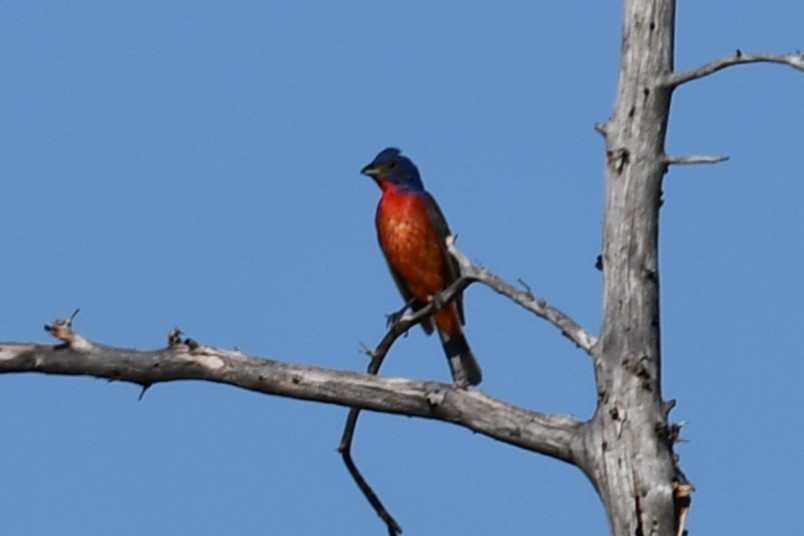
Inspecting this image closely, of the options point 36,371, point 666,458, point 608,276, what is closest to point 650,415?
point 666,458

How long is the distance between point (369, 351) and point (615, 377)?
1563mm

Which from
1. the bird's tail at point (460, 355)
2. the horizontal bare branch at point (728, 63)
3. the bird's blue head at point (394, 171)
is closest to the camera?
the horizontal bare branch at point (728, 63)

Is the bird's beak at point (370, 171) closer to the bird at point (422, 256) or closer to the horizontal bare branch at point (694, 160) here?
the bird at point (422, 256)

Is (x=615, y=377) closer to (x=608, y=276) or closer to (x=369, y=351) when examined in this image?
(x=608, y=276)

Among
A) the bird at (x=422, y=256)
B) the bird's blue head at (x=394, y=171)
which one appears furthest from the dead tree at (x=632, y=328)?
the bird's blue head at (x=394, y=171)

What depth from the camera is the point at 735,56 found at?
218 inches

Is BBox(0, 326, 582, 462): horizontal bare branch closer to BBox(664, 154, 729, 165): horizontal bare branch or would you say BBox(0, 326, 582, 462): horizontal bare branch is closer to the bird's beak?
BBox(664, 154, 729, 165): horizontal bare branch

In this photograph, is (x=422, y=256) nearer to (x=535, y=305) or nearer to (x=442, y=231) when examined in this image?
(x=442, y=231)

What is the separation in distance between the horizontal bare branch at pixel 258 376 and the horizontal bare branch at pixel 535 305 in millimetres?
388

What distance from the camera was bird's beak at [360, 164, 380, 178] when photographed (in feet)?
34.7

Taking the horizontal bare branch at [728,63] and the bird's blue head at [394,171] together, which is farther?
the bird's blue head at [394,171]

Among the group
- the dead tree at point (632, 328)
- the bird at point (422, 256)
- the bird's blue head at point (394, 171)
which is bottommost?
the dead tree at point (632, 328)

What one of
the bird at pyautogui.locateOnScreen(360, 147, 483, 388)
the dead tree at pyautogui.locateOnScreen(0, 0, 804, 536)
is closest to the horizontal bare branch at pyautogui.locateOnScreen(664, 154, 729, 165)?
the dead tree at pyautogui.locateOnScreen(0, 0, 804, 536)

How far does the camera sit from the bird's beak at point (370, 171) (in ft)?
34.7
